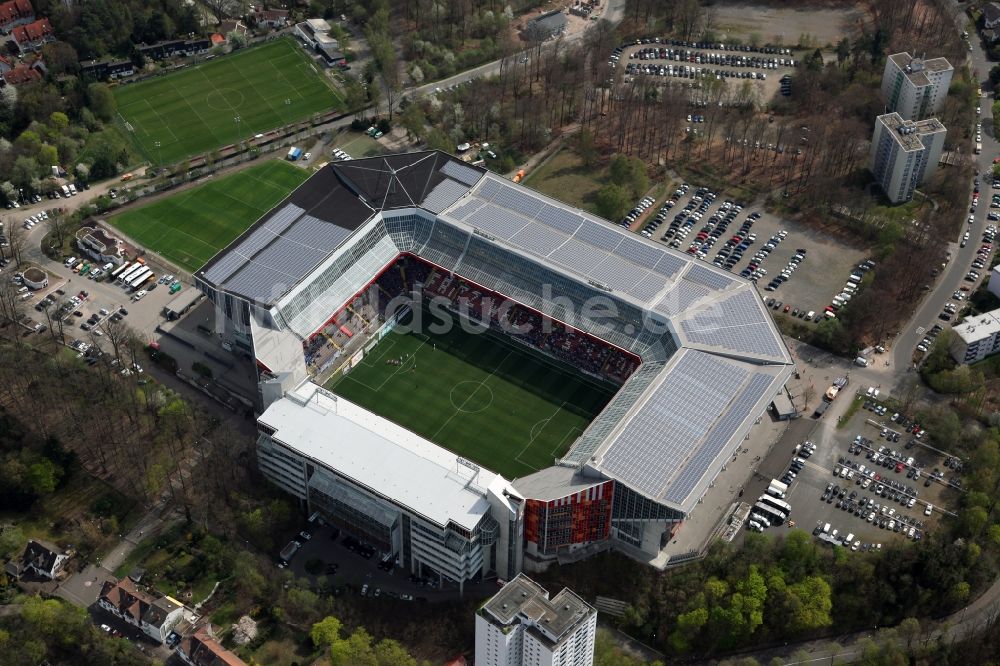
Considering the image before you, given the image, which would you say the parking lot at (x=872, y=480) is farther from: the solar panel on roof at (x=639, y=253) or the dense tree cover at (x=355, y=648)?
the dense tree cover at (x=355, y=648)

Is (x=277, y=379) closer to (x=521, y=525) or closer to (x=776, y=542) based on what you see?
(x=521, y=525)

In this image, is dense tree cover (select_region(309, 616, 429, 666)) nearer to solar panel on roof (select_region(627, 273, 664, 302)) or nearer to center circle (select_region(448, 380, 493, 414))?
center circle (select_region(448, 380, 493, 414))

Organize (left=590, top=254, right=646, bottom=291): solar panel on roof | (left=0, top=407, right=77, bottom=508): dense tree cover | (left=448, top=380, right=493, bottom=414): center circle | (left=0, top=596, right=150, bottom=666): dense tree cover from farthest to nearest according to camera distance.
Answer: (left=590, top=254, right=646, bottom=291): solar panel on roof → (left=448, top=380, right=493, bottom=414): center circle → (left=0, top=407, right=77, bottom=508): dense tree cover → (left=0, top=596, right=150, bottom=666): dense tree cover

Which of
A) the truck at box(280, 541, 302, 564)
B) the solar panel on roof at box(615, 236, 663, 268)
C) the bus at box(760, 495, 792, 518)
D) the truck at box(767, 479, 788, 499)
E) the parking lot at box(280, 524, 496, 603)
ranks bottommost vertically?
the parking lot at box(280, 524, 496, 603)

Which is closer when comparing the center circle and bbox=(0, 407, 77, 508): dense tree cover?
bbox=(0, 407, 77, 508): dense tree cover

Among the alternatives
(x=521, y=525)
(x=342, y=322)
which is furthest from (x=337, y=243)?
(x=521, y=525)

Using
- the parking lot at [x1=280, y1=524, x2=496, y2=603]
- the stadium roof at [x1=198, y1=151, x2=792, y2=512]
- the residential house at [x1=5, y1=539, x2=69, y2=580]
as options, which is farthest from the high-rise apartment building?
the residential house at [x1=5, y1=539, x2=69, y2=580]

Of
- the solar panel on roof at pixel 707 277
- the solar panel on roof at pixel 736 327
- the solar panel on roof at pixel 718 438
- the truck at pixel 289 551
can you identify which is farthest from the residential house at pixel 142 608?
the solar panel on roof at pixel 707 277
